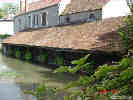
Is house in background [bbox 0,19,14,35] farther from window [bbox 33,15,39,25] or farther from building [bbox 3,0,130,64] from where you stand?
window [bbox 33,15,39,25]

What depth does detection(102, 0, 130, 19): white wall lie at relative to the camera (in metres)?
19.8

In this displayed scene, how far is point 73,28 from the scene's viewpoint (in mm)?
18016

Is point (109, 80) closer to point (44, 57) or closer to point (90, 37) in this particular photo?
point (90, 37)

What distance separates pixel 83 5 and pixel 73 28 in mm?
4839

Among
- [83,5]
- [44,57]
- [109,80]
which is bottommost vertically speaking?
[44,57]

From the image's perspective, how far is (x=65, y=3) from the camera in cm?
2462

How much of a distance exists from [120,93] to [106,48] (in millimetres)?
9526

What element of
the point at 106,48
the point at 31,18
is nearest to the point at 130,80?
the point at 106,48

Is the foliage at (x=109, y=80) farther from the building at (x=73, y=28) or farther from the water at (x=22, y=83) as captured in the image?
the building at (x=73, y=28)

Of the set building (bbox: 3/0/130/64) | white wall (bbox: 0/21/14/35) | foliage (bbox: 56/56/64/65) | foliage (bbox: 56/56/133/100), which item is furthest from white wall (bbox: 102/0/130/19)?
white wall (bbox: 0/21/14/35)

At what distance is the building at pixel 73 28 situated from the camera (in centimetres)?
1283

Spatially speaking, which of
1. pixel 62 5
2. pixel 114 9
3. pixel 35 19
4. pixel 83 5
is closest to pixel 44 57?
pixel 83 5

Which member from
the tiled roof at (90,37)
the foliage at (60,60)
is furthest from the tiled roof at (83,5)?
the foliage at (60,60)

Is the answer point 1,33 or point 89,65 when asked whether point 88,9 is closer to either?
point 89,65
